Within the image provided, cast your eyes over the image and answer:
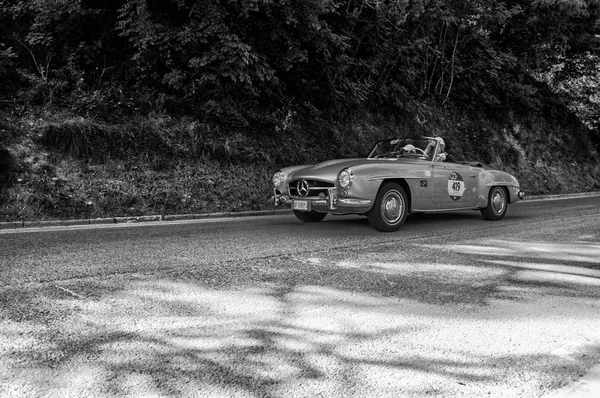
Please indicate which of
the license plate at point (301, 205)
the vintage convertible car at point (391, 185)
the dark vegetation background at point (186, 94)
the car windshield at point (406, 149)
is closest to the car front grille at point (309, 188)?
the vintage convertible car at point (391, 185)

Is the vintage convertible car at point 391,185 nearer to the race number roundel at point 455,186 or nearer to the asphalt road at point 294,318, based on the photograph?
the race number roundel at point 455,186

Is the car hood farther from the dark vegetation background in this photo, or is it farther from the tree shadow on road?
the dark vegetation background

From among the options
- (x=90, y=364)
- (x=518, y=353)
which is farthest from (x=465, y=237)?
(x=90, y=364)

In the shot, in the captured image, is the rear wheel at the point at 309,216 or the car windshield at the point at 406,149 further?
the rear wheel at the point at 309,216

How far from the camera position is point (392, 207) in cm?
802

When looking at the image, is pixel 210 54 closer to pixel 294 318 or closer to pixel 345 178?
pixel 345 178

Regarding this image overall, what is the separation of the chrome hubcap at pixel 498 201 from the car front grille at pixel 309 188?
12.6 feet

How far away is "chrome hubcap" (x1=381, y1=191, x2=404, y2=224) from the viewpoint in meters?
7.92

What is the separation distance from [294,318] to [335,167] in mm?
4611

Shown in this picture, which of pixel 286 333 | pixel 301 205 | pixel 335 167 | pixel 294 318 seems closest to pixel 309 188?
pixel 301 205

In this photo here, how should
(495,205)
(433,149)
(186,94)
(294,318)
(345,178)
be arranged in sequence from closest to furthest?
(294,318), (345,178), (433,149), (495,205), (186,94)

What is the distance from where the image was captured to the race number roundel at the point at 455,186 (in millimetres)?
8898

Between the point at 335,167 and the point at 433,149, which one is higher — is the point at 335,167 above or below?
below

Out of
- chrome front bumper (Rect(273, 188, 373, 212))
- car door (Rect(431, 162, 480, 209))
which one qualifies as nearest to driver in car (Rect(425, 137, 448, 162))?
car door (Rect(431, 162, 480, 209))
